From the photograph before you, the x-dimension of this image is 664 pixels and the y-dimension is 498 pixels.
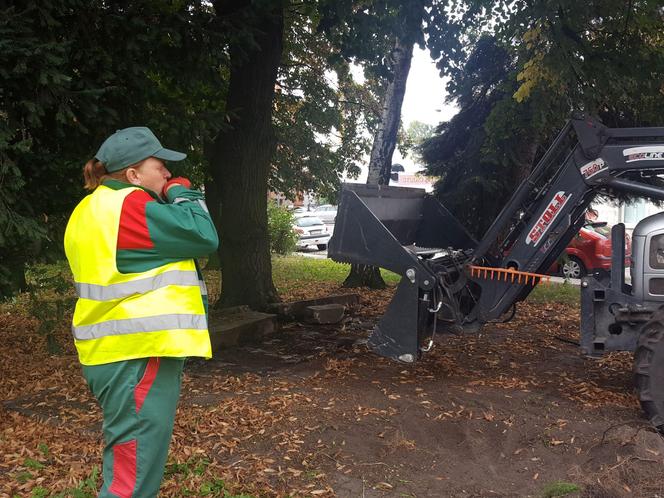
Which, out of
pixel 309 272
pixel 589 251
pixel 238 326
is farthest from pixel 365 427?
pixel 589 251

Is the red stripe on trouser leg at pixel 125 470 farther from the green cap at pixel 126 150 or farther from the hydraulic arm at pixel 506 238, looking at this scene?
the hydraulic arm at pixel 506 238

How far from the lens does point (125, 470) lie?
2725 mm

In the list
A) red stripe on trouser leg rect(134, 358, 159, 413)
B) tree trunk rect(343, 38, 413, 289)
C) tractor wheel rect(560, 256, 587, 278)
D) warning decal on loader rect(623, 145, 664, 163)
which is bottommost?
tractor wheel rect(560, 256, 587, 278)

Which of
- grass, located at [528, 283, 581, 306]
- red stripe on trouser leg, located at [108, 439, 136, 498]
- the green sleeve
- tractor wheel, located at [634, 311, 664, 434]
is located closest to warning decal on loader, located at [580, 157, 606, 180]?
tractor wheel, located at [634, 311, 664, 434]

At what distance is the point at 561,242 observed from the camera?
6.25 m

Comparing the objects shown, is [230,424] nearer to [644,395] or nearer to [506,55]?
[644,395]

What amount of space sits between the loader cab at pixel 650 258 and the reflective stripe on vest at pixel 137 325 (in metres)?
4.08

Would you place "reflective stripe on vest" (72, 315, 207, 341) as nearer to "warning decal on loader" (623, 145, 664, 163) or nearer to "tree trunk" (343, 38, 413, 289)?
"warning decal on loader" (623, 145, 664, 163)

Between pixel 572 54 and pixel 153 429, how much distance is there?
24.9ft

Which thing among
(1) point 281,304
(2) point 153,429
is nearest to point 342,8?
(1) point 281,304

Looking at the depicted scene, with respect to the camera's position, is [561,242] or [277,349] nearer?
[561,242]

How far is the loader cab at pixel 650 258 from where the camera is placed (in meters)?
5.45

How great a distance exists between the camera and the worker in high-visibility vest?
8.93 feet

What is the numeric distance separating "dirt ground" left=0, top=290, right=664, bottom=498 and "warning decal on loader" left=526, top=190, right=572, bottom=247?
1.40 m
